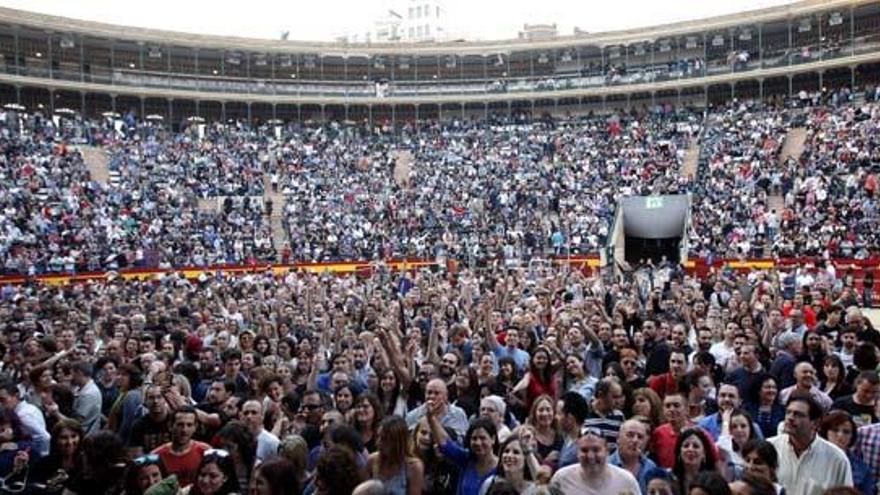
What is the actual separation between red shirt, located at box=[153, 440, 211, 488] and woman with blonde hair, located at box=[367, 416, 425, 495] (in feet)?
4.20

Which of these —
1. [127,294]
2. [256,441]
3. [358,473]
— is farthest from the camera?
[127,294]

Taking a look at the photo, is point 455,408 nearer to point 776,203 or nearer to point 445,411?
point 445,411

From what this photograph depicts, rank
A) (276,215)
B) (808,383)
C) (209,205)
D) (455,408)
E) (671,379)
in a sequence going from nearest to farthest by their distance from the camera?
(455,408)
(808,383)
(671,379)
(209,205)
(276,215)

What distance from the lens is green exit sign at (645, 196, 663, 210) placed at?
38.2m

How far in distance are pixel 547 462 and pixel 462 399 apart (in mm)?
1848

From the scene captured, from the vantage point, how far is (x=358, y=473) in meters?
5.35

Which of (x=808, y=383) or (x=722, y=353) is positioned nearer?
(x=808, y=383)

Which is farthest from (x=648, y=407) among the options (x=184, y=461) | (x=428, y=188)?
(x=428, y=188)

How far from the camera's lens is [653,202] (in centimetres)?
3841

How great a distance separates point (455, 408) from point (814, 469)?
2812 mm

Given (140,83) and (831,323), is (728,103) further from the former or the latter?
(831,323)

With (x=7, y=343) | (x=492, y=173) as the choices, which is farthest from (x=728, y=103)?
(x=7, y=343)

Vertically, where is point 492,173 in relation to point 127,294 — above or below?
above

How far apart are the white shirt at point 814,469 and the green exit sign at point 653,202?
108ft
